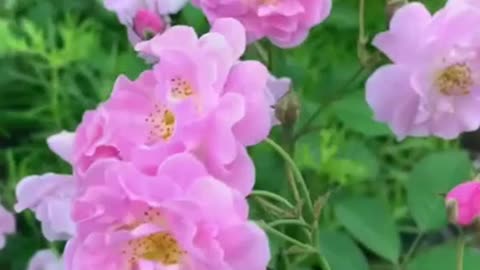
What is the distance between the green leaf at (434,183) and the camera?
3.04ft

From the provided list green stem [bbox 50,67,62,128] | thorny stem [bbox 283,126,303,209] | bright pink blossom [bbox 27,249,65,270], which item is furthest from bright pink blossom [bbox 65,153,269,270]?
green stem [bbox 50,67,62,128]

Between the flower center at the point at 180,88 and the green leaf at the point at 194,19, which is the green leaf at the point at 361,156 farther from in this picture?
the flower center at the point at 180,88

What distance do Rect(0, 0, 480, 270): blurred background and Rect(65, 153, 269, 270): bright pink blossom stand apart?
118 millimetres

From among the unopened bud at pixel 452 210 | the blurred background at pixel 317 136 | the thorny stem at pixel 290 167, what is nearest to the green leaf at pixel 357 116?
the blurred background at pixel 317 136

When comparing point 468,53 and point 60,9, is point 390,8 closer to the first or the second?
point 468,53

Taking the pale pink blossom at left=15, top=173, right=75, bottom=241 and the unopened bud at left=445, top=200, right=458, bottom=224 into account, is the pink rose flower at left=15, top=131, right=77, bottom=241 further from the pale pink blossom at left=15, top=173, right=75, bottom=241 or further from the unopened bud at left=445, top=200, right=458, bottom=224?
the unopened bud at left=445, top=200, right=458, bottom=224

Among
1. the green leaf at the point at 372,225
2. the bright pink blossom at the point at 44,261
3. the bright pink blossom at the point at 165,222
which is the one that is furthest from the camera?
→ the bright pink blossom at the point at 44,261

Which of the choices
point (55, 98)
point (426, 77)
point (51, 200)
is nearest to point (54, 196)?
point (51, 200)

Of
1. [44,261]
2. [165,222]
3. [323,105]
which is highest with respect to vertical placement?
[165,222]

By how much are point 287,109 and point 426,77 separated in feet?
0.29

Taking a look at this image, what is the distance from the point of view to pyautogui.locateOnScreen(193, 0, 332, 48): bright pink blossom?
849 millimetres

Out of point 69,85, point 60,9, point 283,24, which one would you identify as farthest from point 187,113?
point 60,9

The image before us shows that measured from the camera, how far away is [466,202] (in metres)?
0.79

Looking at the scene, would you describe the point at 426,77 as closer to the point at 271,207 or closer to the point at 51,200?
the point at 271,207
